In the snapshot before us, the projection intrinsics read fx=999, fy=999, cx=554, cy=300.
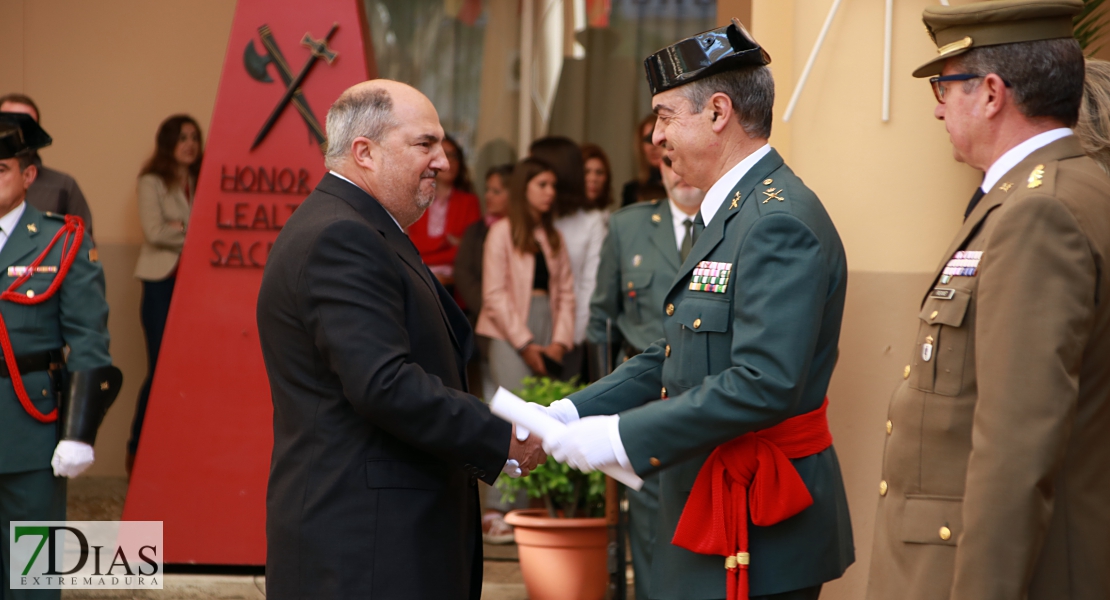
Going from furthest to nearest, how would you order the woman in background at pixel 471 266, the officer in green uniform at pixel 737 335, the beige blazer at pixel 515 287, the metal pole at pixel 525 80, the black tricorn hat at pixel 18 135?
the metal pole at pixel 525 80 → the woman in background at pixel 471 266 → the beige blazer at pixel 515 287 → the black tricorn hat at pixel 18 135 → the officer in green uniform at pixel 737 335

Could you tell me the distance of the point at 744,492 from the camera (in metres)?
1.99

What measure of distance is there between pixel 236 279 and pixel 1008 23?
3.31 m

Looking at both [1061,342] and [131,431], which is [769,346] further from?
[131,431]

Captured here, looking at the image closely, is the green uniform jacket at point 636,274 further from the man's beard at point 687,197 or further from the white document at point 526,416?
the white document at point 526,416

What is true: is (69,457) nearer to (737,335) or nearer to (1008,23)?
(737,335)

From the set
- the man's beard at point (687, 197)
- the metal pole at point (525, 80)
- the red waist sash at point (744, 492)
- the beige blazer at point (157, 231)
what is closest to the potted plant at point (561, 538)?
the man's beard at point (687, 197)

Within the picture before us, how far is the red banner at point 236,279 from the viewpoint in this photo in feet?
13.8

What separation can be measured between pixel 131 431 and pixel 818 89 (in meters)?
4.80

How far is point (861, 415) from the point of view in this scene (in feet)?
10.7

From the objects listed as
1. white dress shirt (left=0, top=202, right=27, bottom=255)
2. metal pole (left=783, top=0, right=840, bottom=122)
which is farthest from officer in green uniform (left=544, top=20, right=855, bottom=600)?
white dress shirt (left=0, top=202, right=27, bottom=255)

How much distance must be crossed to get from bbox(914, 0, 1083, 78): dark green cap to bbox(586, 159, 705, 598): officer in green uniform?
6.62 ft

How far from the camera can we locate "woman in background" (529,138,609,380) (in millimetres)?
5426

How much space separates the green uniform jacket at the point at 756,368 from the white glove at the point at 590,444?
0.11 feet

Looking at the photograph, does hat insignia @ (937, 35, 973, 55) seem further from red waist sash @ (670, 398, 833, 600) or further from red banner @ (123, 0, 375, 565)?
red banner @ (123, 0, 375, 565)
